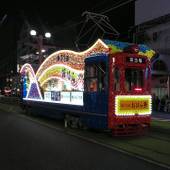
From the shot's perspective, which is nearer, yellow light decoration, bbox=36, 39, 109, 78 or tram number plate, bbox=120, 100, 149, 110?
tram number plate, bbox=120, 100, 149, 110

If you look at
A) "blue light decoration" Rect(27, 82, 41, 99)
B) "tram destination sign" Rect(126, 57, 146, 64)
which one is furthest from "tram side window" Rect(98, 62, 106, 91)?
"blue light decoration" Rect(27, 82, 41, 99)

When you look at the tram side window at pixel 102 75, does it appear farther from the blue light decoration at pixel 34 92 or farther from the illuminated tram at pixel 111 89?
the blue light decoration at pixel 34 92

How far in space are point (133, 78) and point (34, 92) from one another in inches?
402

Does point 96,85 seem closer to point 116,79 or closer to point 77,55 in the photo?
point 116,79

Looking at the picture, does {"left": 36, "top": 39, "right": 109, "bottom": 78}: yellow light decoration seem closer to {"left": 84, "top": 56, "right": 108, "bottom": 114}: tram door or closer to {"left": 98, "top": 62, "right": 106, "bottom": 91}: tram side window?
{"left": 84, "top": 56, "right": 108, "bottom": 114}: tram door

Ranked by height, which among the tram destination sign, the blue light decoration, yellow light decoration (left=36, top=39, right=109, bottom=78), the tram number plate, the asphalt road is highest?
yellow light decoration (left=36, top=39, right=109, bottom=78)

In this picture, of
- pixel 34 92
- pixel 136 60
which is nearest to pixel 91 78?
pixel 136 60

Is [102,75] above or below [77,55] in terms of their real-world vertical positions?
below

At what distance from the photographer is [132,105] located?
15.6 meters

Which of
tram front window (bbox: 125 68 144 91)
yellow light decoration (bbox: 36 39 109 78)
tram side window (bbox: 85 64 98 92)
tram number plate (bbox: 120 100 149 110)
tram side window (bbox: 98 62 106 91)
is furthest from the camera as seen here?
yellow light decoration (bbox: 36 39 109 78)

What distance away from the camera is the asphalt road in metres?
10.3

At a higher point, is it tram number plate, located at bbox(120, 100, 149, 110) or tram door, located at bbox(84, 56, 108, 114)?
tram door, located at bbox(84, 56, 108, 114)

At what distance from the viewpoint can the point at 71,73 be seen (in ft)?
63.6

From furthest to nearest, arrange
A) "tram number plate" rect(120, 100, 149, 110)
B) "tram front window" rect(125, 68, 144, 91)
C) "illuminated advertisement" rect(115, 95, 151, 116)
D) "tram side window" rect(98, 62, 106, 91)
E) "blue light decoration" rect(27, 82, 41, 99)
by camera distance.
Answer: "blue light decoration" rect(27, 82, 41, 99), "tram front window" rect(125, 68, 144, 91), "tram side window" rect(98, 62, 106, 91), "tram number plate" rect(120, 100, 149, 110), "illuminated advertisement" rect(115, 95, 151, 116)
